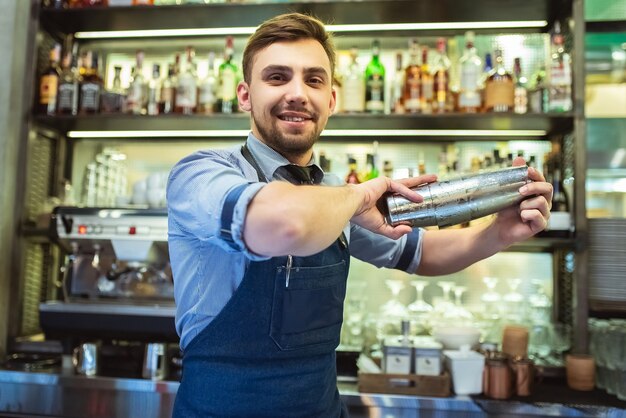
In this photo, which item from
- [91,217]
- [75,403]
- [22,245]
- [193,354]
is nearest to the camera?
[193,354]

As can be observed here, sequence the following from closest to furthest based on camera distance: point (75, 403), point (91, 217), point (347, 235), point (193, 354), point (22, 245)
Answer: point (193, 354) → point (347, 235) → point (75, 403) → point (91, 217) → point (22, 245)

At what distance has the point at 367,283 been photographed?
101 inches

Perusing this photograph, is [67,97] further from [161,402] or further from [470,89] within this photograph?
[470,89]

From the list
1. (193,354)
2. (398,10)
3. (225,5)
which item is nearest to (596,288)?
(398,10)

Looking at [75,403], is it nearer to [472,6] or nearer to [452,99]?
[452,99]

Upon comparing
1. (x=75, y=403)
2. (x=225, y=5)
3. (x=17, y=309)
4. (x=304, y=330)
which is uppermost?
(x=225, y=5)

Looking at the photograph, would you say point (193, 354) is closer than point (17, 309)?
Yes

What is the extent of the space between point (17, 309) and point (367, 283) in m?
1.61

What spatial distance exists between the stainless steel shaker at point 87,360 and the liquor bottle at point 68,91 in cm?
109

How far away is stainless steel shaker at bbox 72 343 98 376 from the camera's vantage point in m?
2.02

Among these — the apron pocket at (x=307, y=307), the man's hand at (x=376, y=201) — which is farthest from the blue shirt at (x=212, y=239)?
the man's hand at (x=376, y=201)

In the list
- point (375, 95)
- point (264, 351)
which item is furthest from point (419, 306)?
point (264, 351)

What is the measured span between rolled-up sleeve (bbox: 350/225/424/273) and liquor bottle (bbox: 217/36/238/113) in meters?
1.18

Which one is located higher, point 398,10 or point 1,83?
point 398,10
